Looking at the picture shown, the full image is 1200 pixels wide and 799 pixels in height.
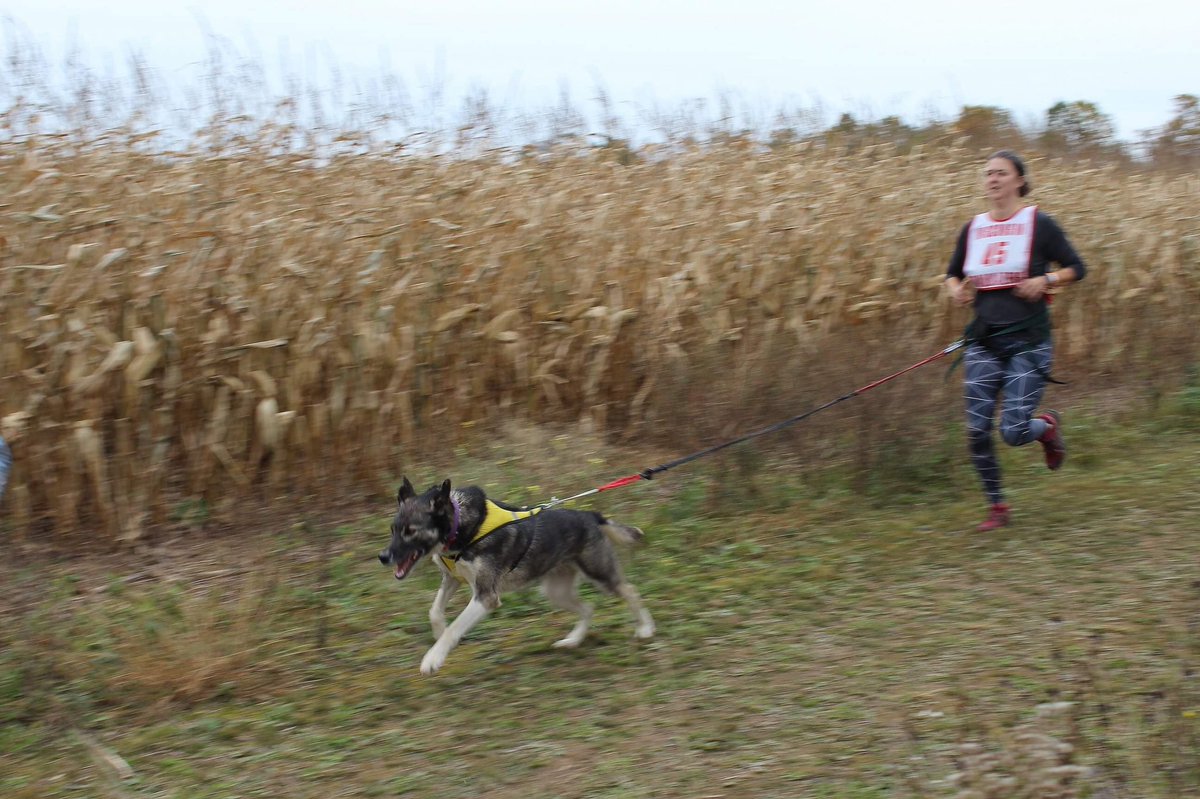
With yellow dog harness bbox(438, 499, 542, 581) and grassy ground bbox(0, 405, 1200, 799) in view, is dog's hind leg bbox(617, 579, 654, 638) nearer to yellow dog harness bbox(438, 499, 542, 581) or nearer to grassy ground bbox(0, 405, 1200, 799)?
grassy ground bbox(0, 405, 1200, 799)

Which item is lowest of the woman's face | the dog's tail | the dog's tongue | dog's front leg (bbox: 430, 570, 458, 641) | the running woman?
dog's front leg (bbox: 430, 570, 458, 641)

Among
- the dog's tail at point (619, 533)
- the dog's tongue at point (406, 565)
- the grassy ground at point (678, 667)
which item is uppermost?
the dog's tongue at point (406, 565)

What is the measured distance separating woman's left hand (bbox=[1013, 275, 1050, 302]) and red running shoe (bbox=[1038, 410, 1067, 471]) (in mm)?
757

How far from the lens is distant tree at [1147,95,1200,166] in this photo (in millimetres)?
18516

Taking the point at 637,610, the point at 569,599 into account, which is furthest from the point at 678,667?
the point at 569,599

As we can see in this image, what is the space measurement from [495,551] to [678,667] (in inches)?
39.9

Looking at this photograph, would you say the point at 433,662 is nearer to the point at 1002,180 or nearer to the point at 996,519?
the point at 996,519

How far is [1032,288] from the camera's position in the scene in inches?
253

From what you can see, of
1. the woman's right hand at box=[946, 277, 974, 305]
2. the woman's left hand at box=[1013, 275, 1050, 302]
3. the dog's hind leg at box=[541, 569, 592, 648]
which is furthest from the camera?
the woman's right hand at box=[946, 277, 974, 305]

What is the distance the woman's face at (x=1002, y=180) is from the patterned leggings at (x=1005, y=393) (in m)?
0.89

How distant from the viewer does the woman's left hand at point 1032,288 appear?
6.41 metres

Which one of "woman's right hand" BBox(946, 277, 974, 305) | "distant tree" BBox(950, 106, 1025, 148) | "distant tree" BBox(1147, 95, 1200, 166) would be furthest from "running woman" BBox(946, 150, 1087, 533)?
"distant tree" BBox(1147, 95, 1200, 166)

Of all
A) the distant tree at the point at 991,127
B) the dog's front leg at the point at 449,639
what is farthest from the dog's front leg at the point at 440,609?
the distant tree at the point at 991,127

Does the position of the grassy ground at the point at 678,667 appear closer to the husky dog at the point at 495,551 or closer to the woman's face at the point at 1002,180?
the husky dog at the point at 495,551
